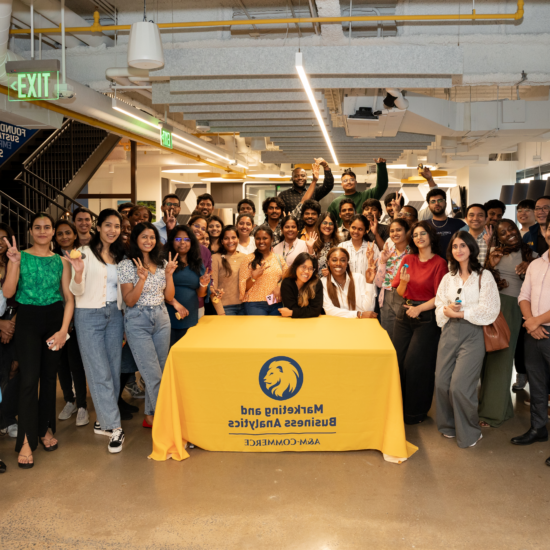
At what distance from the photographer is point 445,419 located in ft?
13.1

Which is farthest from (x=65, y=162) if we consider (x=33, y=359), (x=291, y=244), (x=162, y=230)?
(x=33, y=359)

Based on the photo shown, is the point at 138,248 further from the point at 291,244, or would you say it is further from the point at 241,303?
the point at 291,244

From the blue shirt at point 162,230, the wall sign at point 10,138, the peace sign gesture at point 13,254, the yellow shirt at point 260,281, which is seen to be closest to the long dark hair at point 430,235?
the yellow shirt at point 260,281

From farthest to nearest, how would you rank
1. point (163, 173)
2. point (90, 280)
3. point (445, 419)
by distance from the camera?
point (163, 173) → point (445, 419) → point (90, 280)

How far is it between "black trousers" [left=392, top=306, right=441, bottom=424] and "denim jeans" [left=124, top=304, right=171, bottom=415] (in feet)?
Answer: 6.19

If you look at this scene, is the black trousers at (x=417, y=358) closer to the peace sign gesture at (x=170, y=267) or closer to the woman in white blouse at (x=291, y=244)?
the woman in white blouse at (x=291, y=244)

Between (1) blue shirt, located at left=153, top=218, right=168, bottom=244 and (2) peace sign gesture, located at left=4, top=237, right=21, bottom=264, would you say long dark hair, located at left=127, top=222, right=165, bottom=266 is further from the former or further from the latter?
(1) blue shirt, located at left=153, top=218, right=168, bottom=244

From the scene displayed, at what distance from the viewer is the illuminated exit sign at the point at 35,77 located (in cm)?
477

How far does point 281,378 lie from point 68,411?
2.05 meters

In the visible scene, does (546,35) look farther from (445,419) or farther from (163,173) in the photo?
(163,173)

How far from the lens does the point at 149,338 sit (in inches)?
154

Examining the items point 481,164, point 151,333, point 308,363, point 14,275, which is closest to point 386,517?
point 308,363

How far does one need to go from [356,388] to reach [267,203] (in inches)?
106

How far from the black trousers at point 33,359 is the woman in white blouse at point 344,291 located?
2.09 meters
